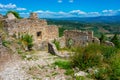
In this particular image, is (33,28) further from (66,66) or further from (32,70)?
(32,70)

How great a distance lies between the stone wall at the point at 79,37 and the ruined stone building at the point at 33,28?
1.97 metres

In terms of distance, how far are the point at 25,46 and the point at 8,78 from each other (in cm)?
985

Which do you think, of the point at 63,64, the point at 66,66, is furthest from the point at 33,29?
the point at 66,66

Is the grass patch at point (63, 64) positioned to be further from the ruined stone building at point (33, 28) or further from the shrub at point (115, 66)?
the ruined stone building at point (33, 28)

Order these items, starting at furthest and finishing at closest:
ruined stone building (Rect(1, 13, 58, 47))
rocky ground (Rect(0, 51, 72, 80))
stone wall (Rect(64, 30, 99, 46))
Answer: stone wall (Rect(64, 30, 99, 46)), ruined stone building (Rect(1, 13, 58, 47)), rocky ground (Rect(0, 51, 72, 80))

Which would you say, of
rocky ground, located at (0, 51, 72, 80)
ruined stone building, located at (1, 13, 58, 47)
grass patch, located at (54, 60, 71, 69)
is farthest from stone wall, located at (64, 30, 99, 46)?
grass patch, located at (54, 60, 71, 69)

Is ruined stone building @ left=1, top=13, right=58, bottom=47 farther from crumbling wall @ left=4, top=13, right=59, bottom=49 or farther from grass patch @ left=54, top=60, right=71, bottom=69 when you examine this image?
grass patch @ left=54, top=60, right=71, bottom=69

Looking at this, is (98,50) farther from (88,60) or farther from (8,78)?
(8,78)

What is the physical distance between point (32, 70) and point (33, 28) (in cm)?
1284

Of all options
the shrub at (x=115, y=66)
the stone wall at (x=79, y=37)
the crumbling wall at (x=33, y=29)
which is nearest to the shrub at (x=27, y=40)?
the crumbling wall at (x=33, y=29)

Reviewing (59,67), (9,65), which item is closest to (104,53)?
(59,67)

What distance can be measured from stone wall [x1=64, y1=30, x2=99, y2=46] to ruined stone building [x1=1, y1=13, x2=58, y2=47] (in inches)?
77.4

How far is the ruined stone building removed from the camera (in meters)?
25.2

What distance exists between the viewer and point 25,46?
23.4 m
